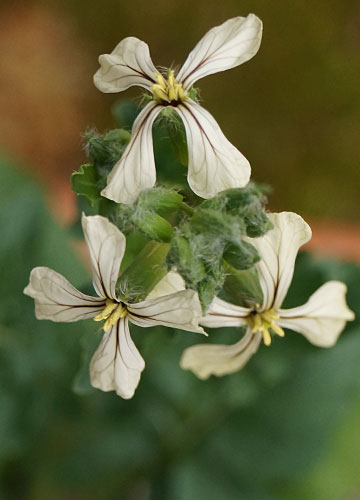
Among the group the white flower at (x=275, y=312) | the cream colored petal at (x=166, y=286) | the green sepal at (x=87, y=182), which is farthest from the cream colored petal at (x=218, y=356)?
the green sepal at (x=87, y=182)

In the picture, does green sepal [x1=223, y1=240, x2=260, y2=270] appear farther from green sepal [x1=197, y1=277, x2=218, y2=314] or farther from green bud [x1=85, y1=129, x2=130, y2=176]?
green bud [x1=85, y1=129, x2=130, y2=176]

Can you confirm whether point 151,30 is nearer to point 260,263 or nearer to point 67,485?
point 67,485

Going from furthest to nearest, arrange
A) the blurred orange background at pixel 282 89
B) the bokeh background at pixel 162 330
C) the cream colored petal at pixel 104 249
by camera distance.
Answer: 1. the blurred orange background at pixel 282 89
2. the bokeh background at pixel 162 330
3. the cream colored petal at pixel 104 249

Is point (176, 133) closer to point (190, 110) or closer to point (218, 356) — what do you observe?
point (190, 110)

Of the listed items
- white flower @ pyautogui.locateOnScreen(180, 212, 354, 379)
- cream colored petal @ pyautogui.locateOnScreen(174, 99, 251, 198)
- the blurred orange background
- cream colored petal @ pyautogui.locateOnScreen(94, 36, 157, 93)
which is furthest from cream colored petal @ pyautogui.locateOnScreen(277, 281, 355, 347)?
the blurred orange background

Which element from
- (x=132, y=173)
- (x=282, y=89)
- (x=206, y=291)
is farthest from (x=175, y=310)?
(x=282, y=89)

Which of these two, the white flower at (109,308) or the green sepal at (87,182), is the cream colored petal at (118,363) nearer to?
the white flower at (109,308)
